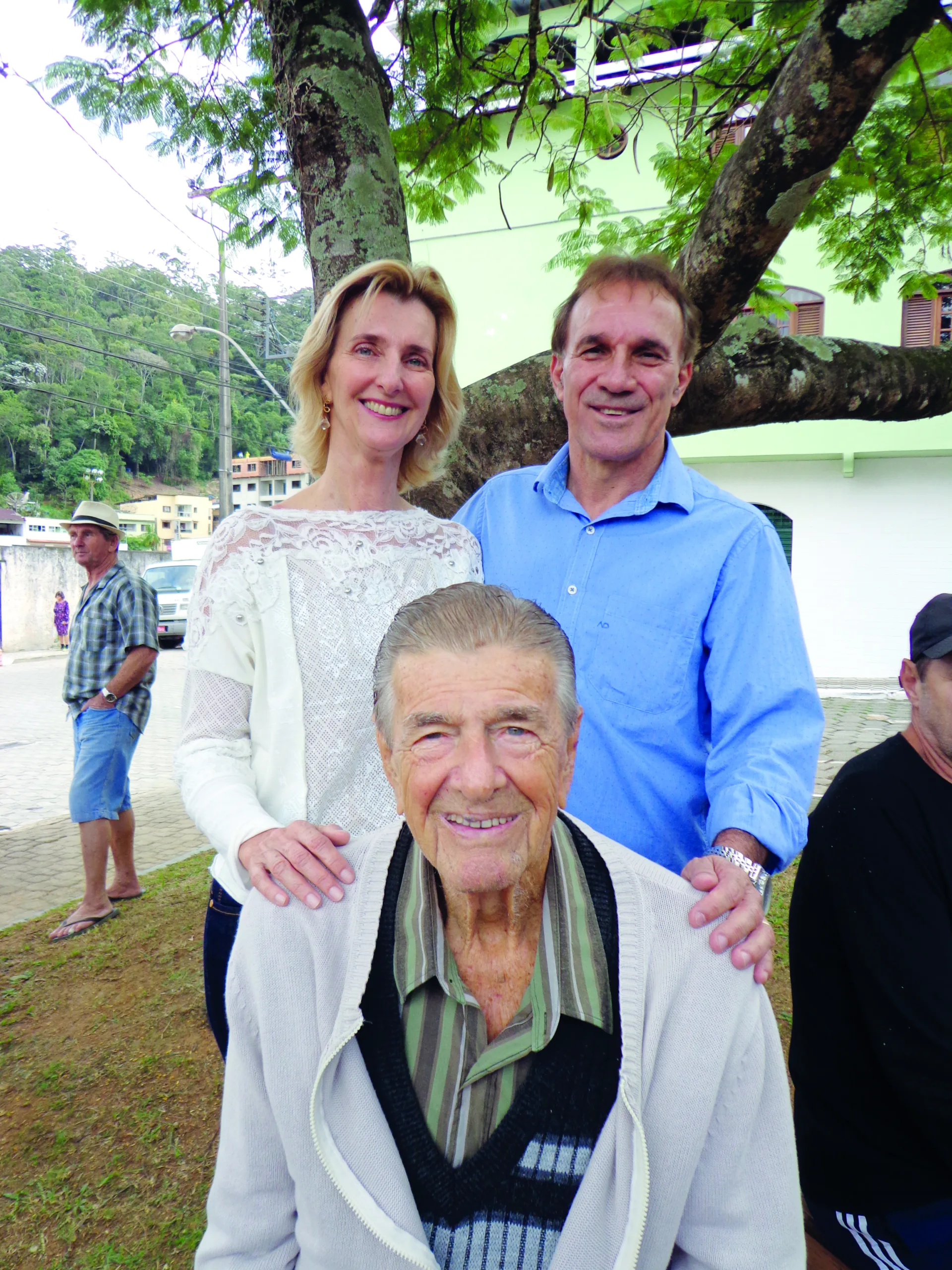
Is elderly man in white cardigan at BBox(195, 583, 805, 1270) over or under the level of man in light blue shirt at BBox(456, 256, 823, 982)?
under

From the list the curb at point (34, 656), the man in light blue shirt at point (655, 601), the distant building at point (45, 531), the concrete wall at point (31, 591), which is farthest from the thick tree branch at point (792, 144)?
the distant building at point (45, 531)

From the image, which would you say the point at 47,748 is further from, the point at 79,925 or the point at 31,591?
the point at 31,591

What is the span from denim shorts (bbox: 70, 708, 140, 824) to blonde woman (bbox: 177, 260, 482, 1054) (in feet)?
11.8

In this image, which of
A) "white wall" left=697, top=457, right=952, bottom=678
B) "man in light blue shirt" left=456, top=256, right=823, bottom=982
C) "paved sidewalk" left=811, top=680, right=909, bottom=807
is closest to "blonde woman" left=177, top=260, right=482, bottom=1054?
"man in light blue shirt" left=456, top=256, right=823, bottom=982

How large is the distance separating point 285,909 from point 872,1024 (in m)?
1.24

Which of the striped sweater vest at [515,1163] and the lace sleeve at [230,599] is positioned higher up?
the lace sleeve at [230,599]

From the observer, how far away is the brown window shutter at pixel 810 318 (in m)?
14.8

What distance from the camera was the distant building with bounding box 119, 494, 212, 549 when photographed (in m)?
66.0

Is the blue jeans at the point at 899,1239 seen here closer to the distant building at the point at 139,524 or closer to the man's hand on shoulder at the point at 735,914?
the man's hand on shoulder at the point at 735,914

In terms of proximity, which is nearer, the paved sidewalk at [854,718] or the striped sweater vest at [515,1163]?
the striped sweater vest at [515,1163]

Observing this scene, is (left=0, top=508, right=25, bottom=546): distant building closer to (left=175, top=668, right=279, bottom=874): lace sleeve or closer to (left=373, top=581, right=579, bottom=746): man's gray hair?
(left=175, top=668, right=279, bottom=874): lace sleeve

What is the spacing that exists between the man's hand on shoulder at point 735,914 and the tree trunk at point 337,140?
247 cm

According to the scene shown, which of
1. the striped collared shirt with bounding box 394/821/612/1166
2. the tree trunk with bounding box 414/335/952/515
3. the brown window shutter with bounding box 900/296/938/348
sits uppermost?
the brown window shutter with bounding box 900/296/938/348

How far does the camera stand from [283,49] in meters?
3.29
